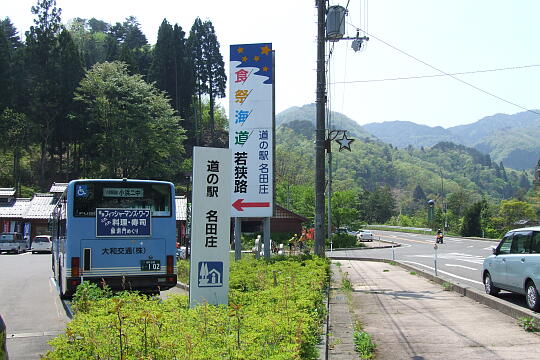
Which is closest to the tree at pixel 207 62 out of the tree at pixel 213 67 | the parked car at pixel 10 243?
the tree at pixel 213 67

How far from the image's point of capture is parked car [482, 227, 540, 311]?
1056 cm

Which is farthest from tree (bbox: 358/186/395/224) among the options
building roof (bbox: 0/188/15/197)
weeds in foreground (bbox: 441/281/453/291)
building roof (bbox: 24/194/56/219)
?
weeds in foreground (bbox: 441/281/453/291)

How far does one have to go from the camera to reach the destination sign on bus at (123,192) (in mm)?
Answer: 12239

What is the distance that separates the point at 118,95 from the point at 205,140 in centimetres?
2242

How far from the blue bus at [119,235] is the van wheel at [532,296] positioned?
292 inches

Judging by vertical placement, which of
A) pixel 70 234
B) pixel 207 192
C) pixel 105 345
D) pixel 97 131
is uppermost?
pixel 97 131

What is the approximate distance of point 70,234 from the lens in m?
11.6

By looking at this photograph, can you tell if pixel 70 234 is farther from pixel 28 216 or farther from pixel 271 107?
pixel 28 216

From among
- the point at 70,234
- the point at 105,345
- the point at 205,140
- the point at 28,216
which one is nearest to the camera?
the point at 105,345

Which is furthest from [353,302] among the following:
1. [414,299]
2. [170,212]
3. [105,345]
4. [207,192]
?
[105,345]

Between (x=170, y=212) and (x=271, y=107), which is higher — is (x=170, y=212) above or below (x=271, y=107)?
below

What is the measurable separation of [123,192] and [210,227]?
4.86 m

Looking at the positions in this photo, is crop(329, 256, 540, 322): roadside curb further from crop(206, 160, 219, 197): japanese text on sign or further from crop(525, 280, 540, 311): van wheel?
crop(206, 160, 219, 197): japanese text on sign

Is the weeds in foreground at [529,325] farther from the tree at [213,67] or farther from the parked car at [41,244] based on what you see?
the tree at [213,67]
